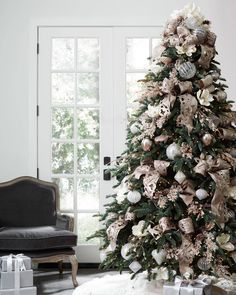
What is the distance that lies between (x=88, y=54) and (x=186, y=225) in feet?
10.0

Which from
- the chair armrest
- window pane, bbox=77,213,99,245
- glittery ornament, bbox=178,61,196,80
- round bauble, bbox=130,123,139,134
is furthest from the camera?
window pane, bbox=77,213,99,245

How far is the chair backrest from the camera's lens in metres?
5.54


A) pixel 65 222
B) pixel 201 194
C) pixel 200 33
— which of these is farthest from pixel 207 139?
pixel 65 222

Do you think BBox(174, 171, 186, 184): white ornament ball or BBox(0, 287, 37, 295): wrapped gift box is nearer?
BBox(174, 171, 186, 184): white ornament ball

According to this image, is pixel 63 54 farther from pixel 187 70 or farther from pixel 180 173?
pixel 180 173

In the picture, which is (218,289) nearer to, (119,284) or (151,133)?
(119,284)

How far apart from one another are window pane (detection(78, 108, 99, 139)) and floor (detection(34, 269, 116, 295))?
1299 mm

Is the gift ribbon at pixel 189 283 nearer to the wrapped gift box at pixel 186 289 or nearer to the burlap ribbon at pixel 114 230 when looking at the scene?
the wrapped gift box at pixel 186 289

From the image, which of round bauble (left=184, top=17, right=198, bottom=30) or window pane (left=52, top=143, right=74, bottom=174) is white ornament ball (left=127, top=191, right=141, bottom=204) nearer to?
round bauble (left=184, top=17, right=198, bottom=30)

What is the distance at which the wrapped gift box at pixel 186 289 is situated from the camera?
120 inches

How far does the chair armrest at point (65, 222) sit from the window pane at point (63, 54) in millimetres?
1478

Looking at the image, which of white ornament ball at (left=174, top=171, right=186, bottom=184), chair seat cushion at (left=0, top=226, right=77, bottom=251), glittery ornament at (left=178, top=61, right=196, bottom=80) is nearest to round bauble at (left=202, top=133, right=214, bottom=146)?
white ornament ball at (left=174, top=171, right=186, bottom=184)

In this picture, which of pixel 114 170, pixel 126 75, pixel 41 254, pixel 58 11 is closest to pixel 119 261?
pixel 114 170

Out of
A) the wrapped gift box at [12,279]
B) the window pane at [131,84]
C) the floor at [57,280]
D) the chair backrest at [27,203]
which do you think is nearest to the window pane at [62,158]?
the chair backrest at [27,203]
